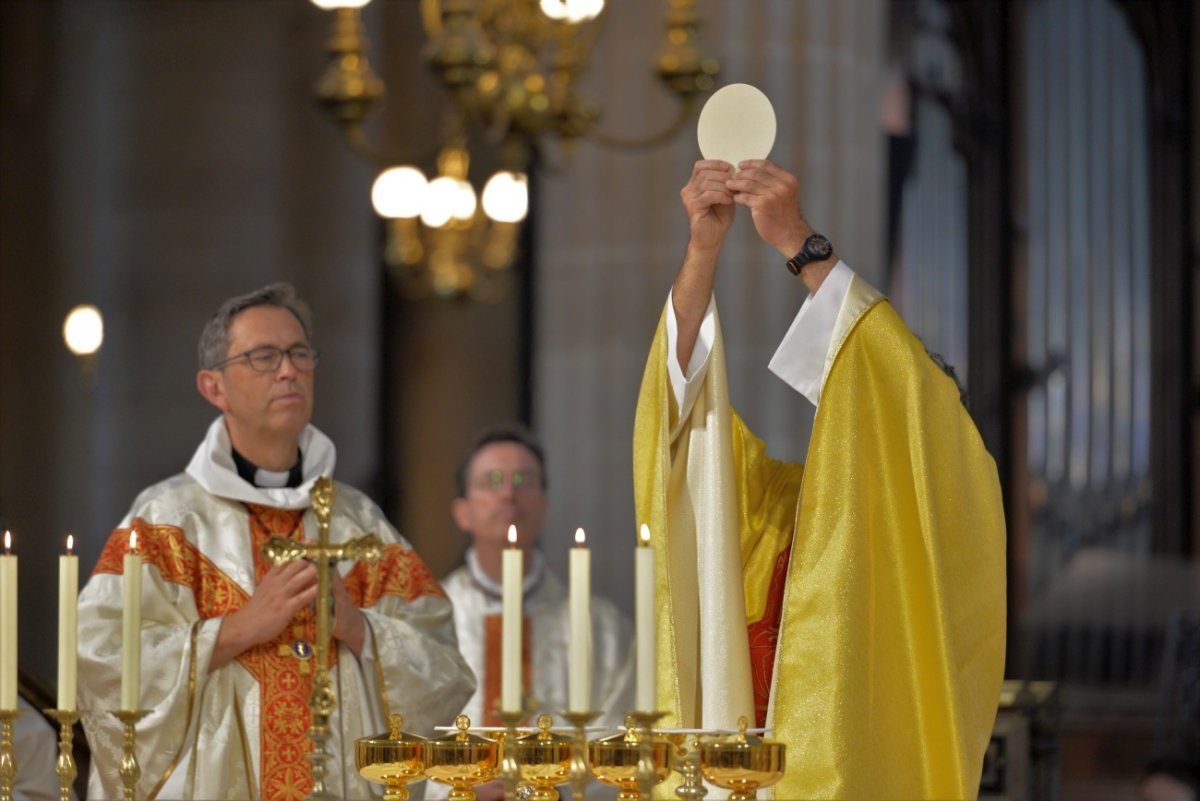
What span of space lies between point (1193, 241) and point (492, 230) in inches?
138

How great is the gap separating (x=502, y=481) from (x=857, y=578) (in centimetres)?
296

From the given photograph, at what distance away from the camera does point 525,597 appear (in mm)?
6312

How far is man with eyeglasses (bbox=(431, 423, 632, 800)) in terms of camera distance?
19.6ft

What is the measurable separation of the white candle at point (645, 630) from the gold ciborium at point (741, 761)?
195 mm

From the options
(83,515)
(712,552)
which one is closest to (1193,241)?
(83,515)

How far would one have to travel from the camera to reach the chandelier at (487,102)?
7543mm

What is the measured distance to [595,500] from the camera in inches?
300

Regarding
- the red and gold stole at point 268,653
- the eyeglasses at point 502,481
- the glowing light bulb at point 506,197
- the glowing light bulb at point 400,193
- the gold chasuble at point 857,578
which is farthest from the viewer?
the glowing light bulb at point 400,193

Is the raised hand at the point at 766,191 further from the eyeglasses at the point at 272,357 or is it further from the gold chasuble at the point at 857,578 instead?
the eyeglasses at the point at 272,357

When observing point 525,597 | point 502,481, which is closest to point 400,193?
point 525,597

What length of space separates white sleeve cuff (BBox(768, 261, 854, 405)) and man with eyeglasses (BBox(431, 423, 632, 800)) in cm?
252

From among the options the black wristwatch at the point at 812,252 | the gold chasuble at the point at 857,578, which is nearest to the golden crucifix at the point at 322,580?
the gold chasuble at the point at 857,578

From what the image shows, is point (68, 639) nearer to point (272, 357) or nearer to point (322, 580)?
point (322, 580)

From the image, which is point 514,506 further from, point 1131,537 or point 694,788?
point 1131,537
